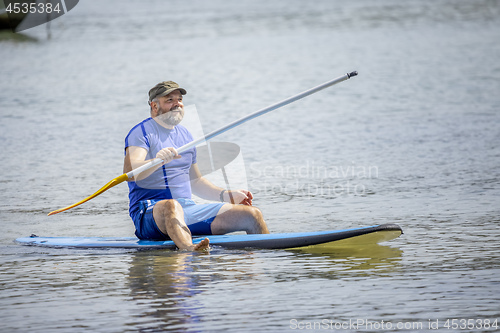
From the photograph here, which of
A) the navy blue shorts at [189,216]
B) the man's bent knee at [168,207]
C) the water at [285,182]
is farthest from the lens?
the navy blue shorts at [189,216]

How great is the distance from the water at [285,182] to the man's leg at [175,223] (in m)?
0.12

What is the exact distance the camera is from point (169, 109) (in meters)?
6.20

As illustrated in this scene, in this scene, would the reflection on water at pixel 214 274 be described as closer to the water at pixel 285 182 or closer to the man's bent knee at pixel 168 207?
the water at pixel 285 182

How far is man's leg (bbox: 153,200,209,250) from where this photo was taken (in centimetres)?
607

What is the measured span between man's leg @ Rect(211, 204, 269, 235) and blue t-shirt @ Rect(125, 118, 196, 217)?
0.29 meters

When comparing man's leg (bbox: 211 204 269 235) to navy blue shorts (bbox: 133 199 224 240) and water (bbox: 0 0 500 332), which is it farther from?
water (bbox: 0 0 500 332)

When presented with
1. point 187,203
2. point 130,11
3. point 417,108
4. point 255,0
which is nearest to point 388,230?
point 187,203

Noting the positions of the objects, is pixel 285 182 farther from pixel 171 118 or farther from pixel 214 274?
pixel 214 274

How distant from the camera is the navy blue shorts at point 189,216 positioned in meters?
6.19

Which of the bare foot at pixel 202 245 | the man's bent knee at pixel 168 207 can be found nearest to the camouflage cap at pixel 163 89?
the man's bent knee at pixel 168 207

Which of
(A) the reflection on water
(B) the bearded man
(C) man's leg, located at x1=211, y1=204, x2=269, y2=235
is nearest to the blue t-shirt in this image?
(B) the bearded man

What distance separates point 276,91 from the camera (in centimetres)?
1970

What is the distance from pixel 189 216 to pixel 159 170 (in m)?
0.40

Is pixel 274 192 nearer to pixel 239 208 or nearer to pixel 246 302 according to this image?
pixel 239 208
